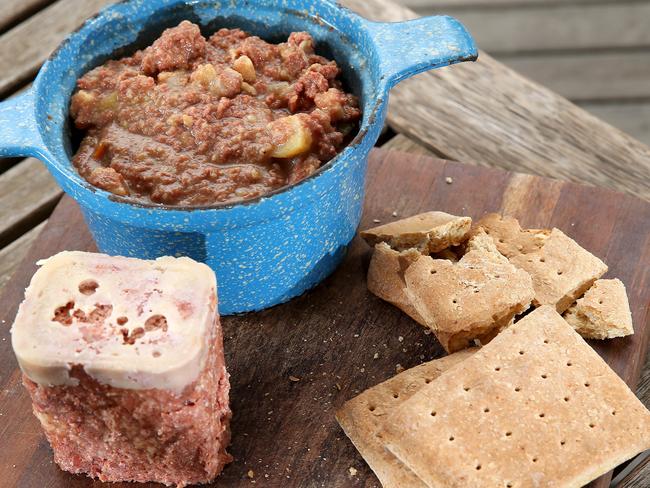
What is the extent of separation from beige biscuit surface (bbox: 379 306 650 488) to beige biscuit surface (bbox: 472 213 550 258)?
285mm

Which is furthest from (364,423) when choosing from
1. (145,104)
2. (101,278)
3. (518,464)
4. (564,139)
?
(564,139)

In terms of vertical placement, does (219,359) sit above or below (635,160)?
above

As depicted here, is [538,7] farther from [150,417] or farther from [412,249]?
[150,417]

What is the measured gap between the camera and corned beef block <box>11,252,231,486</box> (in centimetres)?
164

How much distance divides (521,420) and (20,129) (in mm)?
1038

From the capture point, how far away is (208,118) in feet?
6.55

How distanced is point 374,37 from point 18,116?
2.28 feet

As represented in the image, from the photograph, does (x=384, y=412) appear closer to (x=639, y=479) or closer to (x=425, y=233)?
(x=425, y=233)

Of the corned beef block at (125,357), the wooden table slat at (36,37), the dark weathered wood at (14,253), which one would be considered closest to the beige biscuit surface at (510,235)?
A: the corned beef block at (125,357)

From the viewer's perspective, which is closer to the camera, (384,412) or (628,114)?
(384,412)

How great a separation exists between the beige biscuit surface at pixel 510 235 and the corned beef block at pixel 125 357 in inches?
27.0

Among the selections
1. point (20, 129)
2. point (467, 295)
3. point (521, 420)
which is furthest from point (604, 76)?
point (20, 129)

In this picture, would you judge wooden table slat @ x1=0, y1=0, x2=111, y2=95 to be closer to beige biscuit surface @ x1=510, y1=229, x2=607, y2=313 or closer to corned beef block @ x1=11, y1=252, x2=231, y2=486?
corned beef block @ x1=11, y1=252, x2=231, y2=486

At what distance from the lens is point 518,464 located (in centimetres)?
179
